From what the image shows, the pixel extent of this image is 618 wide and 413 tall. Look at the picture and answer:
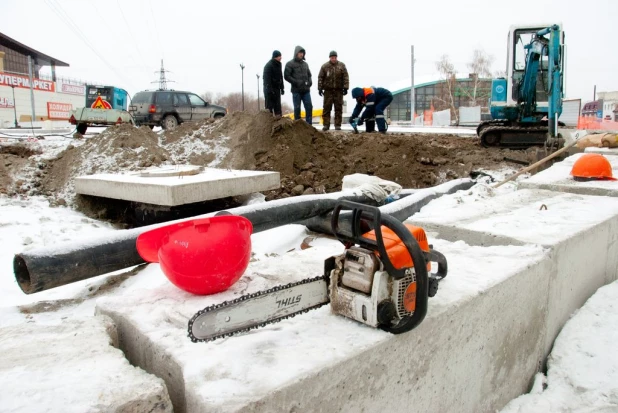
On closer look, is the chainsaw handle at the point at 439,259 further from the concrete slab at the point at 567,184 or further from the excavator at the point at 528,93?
the excavator at the point at 528,93

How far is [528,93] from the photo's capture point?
1149 centimetres

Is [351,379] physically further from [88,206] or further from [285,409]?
[88,206]

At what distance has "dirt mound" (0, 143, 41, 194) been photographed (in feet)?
28.4

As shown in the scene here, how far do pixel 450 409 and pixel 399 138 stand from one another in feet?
30.1

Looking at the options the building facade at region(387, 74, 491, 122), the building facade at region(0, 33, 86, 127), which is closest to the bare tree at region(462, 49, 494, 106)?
the building facade at region(387, 74, 491, 122)

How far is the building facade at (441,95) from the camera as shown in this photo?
52.6 m

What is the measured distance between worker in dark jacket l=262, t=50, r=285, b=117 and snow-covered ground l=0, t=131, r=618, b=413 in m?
6.04

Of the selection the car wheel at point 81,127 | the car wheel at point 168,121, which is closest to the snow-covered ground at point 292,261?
the car wheel at point 81,127

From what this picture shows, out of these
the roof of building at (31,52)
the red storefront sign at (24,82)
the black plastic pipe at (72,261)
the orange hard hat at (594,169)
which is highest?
the roof of building at (31,52)

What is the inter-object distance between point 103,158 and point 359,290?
29.7 feet

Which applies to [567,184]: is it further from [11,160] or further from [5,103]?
[5,103]

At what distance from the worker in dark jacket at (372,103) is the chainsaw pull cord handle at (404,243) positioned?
11.5m

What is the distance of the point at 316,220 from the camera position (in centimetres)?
525

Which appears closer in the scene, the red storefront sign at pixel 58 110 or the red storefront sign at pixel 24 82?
the red storefront sign at pixel 24 82
